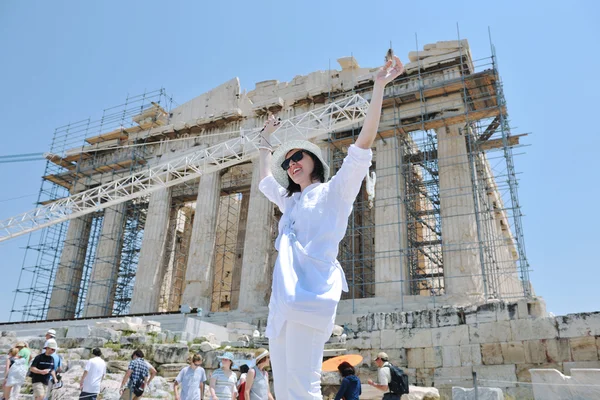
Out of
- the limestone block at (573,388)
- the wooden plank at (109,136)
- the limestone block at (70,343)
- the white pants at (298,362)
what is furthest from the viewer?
the wooden plank at (109,136)

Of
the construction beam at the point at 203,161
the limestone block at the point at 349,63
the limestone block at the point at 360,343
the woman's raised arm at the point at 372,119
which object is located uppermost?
the limestone block at the point at 349,63

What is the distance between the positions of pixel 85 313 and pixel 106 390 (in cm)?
1786

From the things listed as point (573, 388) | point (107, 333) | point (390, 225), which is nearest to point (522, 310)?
point (573, 388)

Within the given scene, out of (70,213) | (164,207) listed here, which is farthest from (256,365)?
(70,213)

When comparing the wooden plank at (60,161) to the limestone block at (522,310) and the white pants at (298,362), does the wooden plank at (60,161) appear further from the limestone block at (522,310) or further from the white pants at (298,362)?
the white pants at (298,362)

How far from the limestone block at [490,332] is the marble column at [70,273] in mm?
22634

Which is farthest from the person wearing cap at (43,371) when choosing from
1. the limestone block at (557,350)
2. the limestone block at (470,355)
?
the limestone block at (557,350)

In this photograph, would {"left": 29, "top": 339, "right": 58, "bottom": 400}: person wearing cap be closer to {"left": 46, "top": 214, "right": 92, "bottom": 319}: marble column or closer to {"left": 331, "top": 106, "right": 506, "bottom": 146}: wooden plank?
{"left": 331, "top": 106, "right": 506, "bottom": 146}: wooden plank

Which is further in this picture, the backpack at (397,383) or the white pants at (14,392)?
the white pants at (14,392)

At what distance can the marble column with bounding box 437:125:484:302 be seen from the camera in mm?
18828

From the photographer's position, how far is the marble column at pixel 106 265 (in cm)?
2580

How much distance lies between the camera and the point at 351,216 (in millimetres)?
22828

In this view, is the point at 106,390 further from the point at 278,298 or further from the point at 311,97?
the point at 311,97

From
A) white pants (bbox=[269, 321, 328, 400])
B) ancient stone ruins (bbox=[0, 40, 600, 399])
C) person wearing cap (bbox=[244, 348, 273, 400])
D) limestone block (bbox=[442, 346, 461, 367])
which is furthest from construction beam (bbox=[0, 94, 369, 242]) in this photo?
white pants (bbox=[269, 321, 328, 400])
